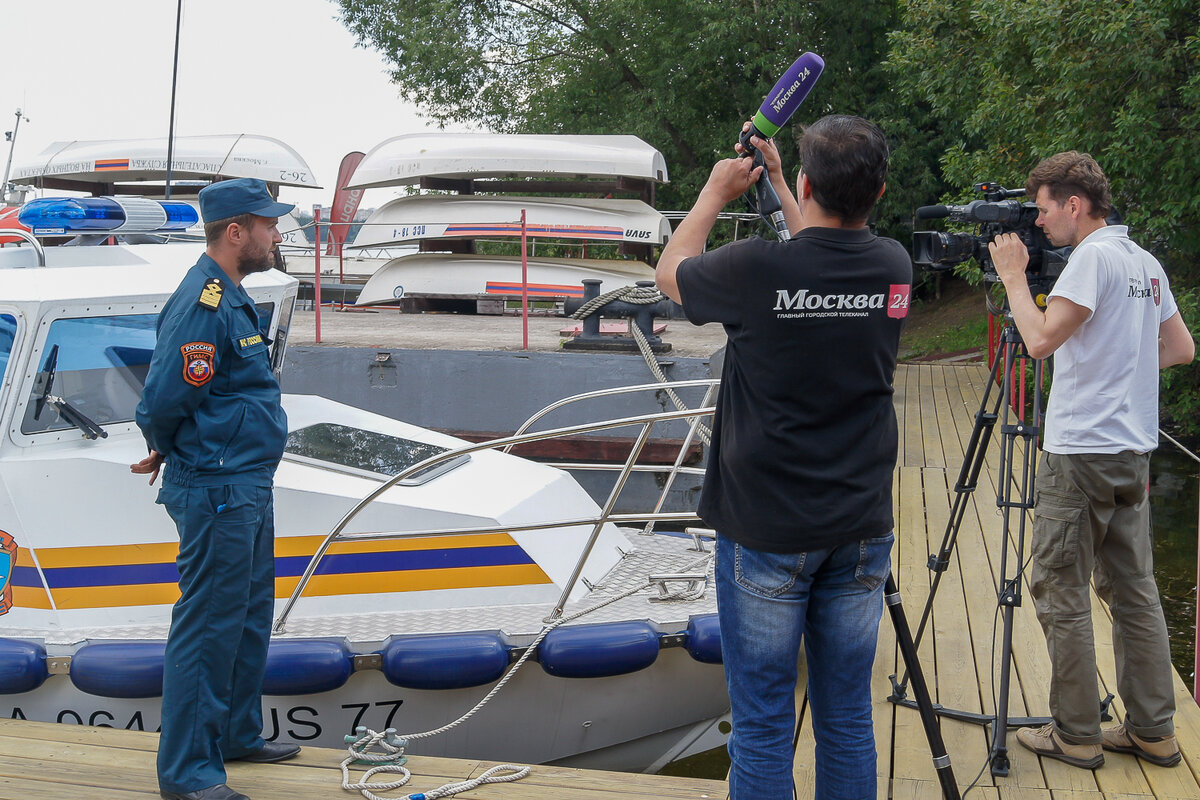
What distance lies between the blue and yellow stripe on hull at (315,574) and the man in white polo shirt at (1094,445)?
2.09 meters

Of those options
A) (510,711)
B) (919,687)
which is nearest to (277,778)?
(510,711)

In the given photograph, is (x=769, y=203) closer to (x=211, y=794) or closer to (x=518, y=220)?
(x=211, y=794)

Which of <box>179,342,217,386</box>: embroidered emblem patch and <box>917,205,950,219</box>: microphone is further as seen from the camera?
<box>917,205,950,219</box>: microphone

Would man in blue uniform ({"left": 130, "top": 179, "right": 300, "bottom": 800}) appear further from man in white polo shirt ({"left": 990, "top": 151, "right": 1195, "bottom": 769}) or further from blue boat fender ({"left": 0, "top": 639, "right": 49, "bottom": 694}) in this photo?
man in white polo shirt ({"left": 990, "top": 151, "right": 1195, "bottom": 769})

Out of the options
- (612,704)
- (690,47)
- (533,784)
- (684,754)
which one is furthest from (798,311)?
(690,47)

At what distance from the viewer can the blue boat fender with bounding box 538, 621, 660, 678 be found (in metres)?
4.12

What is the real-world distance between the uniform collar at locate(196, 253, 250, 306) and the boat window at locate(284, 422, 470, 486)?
140cm

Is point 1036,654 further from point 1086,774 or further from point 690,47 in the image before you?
point 690,47

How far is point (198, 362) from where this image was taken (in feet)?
9.73

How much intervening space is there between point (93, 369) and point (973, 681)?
3.57m

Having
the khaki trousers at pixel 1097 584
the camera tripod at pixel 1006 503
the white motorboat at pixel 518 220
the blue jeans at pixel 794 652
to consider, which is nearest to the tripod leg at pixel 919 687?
the blue jeans at pixel 794 652

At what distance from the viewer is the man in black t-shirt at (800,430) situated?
222 centimetres

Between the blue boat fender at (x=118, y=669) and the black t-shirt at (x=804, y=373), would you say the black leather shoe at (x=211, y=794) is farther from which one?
the black t-shirt at (x=804, y=373)

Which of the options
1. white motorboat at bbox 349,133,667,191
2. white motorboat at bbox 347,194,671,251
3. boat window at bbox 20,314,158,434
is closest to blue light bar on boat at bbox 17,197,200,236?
boat window at bbox 20,314,158,434
